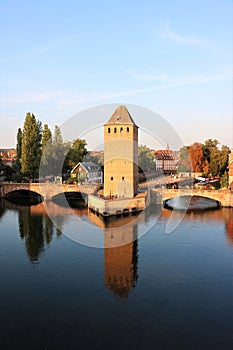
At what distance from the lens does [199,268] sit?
905 inches

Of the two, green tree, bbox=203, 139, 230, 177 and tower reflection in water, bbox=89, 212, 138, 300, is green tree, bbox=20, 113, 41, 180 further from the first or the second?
green tree, bbox=203, 139, 230, 177

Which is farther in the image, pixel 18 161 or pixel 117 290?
pixel 18 161

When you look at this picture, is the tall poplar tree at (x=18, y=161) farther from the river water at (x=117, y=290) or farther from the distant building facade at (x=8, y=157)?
the river water at (x=117, y=290)

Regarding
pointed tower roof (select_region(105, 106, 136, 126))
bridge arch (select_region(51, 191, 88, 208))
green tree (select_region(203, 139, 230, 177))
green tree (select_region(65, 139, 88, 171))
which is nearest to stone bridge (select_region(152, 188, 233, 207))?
pointed tower roof (select_region(105, 106, 136, 126))

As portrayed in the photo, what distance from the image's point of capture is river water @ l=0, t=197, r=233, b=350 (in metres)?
14.7

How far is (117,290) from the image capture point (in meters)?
19.6

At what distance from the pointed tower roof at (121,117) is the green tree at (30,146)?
17.9m

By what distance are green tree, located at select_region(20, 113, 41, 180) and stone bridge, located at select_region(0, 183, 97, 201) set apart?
3.26m

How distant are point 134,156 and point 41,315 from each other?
30.0 m

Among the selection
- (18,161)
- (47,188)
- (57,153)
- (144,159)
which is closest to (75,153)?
(57,153)

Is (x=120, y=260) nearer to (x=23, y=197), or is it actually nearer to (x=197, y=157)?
(x=23, y=197)

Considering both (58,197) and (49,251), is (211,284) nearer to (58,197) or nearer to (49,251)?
(49,251)

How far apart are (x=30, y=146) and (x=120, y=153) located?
20.0 meters

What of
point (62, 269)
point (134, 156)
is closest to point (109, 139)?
point (134, 156)
